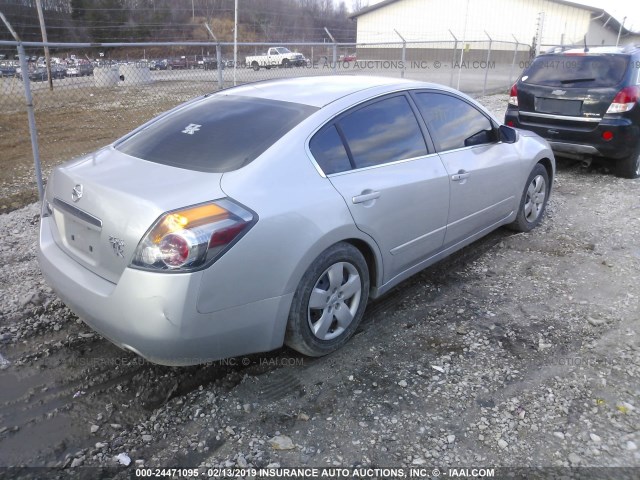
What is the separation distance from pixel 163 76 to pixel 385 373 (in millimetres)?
12196

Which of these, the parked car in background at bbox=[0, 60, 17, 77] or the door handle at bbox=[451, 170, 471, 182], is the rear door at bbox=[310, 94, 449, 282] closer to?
the door handle at bbox=[451, 170, 471, 182]

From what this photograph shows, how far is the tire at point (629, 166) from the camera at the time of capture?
7.07 meters

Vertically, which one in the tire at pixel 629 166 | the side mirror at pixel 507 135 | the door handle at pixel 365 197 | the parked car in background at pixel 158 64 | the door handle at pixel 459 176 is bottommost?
the tire at pixel 629 166

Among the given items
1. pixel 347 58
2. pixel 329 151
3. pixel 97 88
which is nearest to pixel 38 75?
pixel 97 88

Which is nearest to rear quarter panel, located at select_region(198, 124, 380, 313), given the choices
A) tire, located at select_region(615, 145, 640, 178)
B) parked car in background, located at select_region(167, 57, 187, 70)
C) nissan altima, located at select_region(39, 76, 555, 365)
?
nissan altima, located at select_region(39, 76, 555, 365)

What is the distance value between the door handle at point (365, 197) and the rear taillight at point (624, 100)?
5196mm

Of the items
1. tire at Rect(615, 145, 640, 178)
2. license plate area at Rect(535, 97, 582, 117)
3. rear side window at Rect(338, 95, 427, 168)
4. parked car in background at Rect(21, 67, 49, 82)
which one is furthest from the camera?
parked car in background at Rect(21, 67, 49, 82)

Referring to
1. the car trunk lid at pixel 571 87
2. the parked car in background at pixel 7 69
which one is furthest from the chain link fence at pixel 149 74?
the car trunk lid at pixel 571 87

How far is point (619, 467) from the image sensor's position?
2.33 metres

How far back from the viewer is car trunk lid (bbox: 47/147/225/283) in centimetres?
242

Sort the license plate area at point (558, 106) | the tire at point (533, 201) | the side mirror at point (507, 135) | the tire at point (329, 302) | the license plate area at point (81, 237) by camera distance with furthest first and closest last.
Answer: the license plate area at point (558, 106)
the tire at point (533, 201)
the side mirror at point (507, 135)
the tire at point (329, 302)
the license plate area at point (81, 237)

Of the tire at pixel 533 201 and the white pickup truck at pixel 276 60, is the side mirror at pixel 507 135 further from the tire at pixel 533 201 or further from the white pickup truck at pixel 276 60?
the white pickup truck at pixel 276 60

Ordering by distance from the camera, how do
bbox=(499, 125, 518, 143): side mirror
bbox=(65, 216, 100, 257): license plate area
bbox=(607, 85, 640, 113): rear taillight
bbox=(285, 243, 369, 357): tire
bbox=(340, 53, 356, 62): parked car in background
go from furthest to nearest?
bbox=(340, 53, 356, 62): parked car in background → bbox=(607, 85, 640, 113): rear taillight → bbox=(499, 125, 518, 143): side mirror → bbox=(285, 243, 369, 357): tire → bbox=(65, 216, 100, 257): license plate area

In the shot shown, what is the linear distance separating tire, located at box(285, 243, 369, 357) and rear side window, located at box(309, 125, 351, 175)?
462 millimetres
